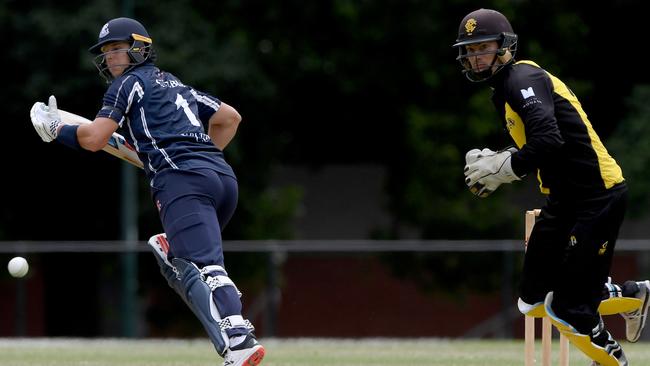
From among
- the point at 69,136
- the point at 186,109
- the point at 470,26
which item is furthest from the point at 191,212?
the point at 470,26

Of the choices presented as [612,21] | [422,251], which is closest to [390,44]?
[612,21]

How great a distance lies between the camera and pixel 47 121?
7168 mm

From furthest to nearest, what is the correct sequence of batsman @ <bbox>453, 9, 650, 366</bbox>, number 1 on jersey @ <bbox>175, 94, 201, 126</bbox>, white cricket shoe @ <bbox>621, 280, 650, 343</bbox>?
white cricket shoe @ <bbox>621, 280, 650, 343</bbox> → number 1 on jersey @ <bbox>175, 94, 201, 126</bbox> → batsman @ <bbox>453, 9, 650, 366</bbox>

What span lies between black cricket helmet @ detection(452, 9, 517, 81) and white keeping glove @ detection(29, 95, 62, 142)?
216 centimetres

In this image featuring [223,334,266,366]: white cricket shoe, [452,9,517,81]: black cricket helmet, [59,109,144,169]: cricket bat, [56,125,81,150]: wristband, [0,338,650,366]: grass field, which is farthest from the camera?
[0,338,650,366]: grass field

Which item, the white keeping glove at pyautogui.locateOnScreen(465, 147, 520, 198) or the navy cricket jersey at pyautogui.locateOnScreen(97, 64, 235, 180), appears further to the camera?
the navy cricket jersey at pyautogui.locateOnScreen(97, 64, 235, 180)

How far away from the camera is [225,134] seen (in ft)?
25.0

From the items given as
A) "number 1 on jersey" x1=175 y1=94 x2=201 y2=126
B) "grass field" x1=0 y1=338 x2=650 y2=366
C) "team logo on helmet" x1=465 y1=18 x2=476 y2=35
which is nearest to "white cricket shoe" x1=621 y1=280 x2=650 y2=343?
"grass field" x1=0 y1=338 x2=650 y2=366

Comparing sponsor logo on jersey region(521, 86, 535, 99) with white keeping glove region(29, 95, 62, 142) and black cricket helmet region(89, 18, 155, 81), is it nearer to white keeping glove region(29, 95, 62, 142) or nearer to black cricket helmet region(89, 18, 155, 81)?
black cricket helmet region(89, 18, 155, 81)

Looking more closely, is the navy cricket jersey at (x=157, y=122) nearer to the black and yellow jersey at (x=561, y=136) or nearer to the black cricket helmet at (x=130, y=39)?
the black cricket helmet at (x=130, y=39)

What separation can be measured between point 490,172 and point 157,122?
1.73 metres

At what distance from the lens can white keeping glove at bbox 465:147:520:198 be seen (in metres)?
6.60

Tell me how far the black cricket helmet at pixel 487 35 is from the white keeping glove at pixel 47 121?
2.16 m

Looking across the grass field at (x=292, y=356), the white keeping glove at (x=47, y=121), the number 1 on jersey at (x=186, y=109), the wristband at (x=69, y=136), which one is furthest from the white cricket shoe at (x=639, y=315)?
the white keeping glove at (x=47, y=121)
